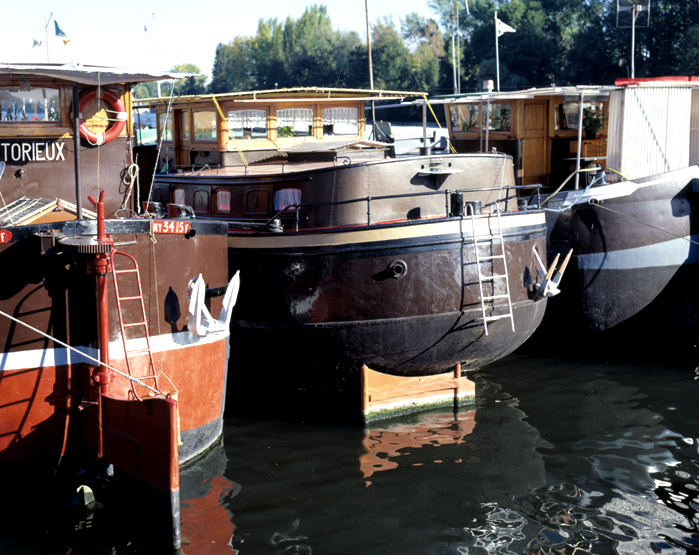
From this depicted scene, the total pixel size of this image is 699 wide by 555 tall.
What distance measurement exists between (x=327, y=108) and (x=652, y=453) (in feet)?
28.1

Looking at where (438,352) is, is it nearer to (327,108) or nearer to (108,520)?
(108,520)

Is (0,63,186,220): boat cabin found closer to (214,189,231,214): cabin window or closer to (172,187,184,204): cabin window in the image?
(214,189,231,214): cabin window

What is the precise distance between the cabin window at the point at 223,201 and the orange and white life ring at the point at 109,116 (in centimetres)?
295

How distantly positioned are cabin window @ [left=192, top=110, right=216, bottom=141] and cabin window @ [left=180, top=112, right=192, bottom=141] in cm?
27

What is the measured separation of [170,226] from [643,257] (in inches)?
351

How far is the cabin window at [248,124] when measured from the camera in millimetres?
14797

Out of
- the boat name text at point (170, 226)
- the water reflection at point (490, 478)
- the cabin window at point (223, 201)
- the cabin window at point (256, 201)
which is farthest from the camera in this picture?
the cabin window at point (223, 201)

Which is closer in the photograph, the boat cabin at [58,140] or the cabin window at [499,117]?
the boat cabin at [58,140]

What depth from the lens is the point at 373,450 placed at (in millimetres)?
10703

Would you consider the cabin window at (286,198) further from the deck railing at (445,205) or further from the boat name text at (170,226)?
the boat name text at (170,226)

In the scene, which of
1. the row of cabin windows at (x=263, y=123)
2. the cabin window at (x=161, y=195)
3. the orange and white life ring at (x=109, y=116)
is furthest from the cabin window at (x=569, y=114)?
the orange and white life ring at (x=109, y=116)

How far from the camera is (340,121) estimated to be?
15781mm

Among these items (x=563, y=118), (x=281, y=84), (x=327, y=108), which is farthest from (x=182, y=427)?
(x=281, y=84)

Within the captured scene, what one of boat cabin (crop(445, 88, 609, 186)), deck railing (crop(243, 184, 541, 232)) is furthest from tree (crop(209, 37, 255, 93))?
deck railing (crop(243, 184, 541, 232))
